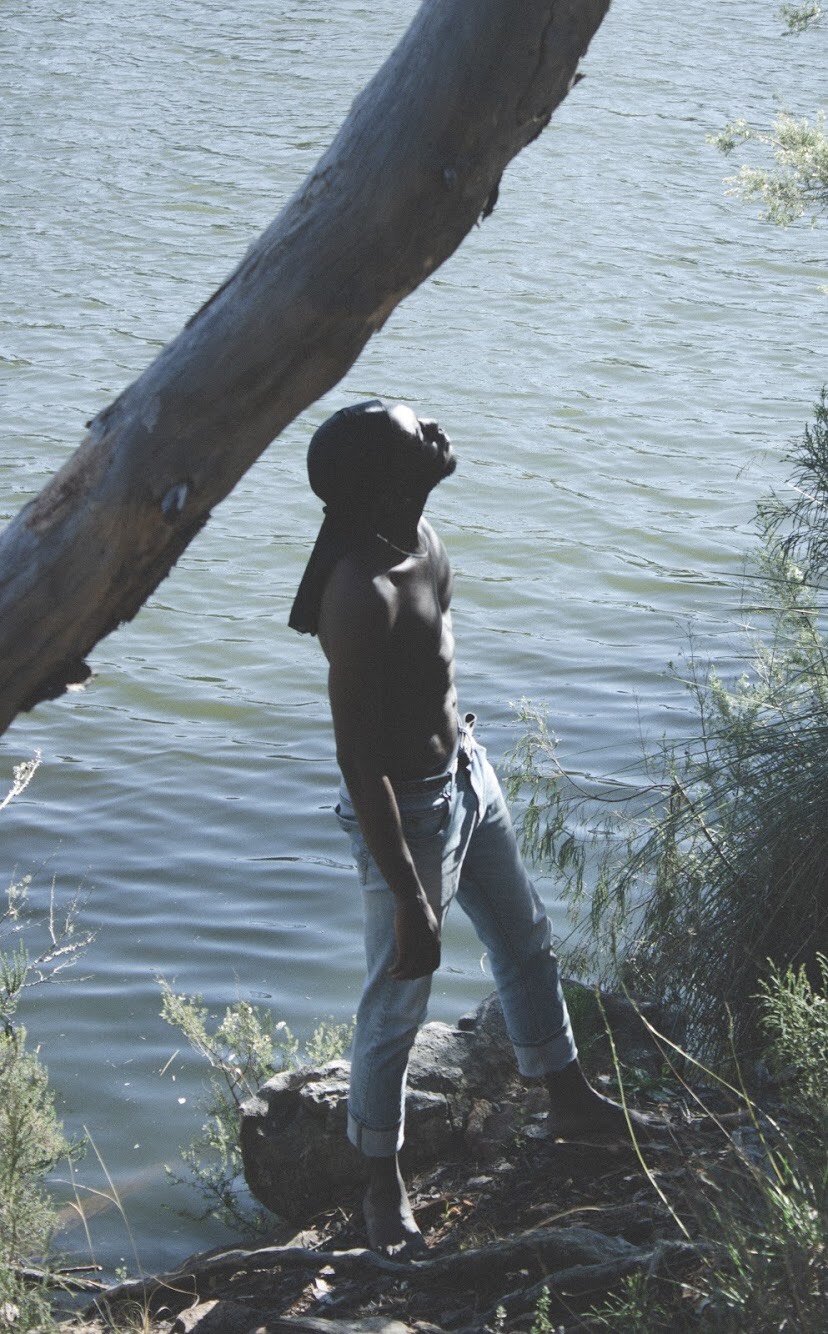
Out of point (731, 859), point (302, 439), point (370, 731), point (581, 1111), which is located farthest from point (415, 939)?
point (302, 439)

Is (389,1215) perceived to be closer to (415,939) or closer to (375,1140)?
(375,1140)

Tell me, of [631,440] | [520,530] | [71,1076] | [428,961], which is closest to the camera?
[428,961]

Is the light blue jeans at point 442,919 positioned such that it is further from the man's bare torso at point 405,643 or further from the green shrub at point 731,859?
the green shrub at point 731,859

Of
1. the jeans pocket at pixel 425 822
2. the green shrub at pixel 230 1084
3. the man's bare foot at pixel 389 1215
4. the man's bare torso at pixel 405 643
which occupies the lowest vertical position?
the green shrub at pixel 230 1084

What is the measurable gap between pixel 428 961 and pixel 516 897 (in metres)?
0.51

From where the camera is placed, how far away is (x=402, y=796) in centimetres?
386

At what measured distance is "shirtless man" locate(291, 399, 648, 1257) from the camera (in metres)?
3.67

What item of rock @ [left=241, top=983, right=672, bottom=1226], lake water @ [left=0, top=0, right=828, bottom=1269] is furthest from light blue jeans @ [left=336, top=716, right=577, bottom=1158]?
lake water @ [left=0, top=0, right=828, bottom=1269]

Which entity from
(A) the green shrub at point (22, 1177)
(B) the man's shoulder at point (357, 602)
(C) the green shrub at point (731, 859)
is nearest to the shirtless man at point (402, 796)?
(B) the man's shoulder at point (357, 602)

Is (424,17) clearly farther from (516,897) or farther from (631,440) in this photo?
(631,440)

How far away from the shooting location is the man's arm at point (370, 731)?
11.9 feet

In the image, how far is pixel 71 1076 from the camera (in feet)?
18.3

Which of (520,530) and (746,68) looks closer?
(520,530)

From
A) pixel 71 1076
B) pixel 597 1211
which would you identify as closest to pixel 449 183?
pixel 597 1211
